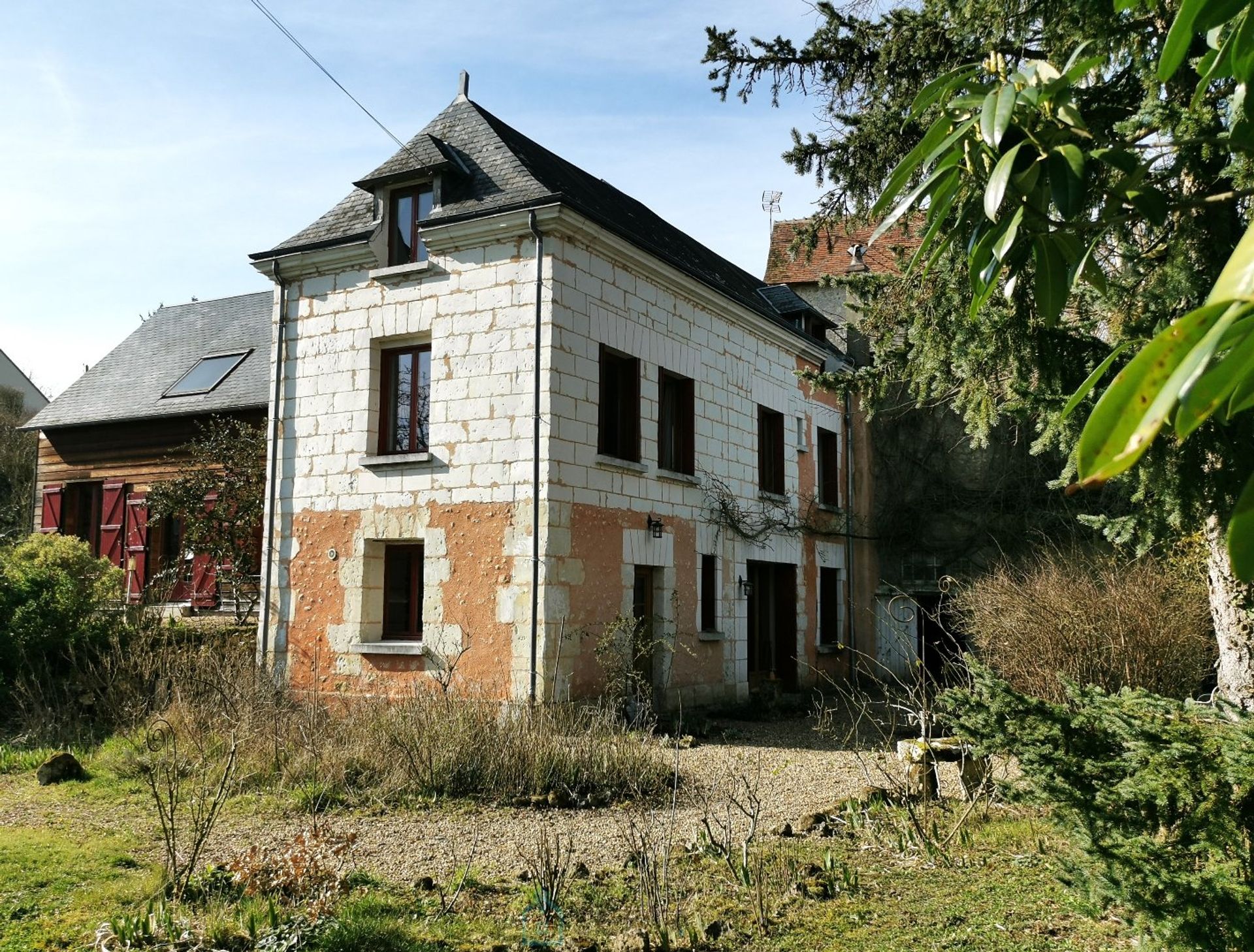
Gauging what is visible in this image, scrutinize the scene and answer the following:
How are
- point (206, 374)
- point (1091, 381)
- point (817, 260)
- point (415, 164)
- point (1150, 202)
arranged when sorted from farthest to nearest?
point (817, 260) < point (206, 374) < point (415, 164) < point (1150, 202) < point (1091, 381)

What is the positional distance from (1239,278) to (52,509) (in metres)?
20.5

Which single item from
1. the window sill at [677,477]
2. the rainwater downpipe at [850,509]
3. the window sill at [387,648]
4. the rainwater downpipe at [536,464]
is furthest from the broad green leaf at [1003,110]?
the rainwater downpipe at [850,509]

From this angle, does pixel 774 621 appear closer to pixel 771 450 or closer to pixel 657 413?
pixel 771 450

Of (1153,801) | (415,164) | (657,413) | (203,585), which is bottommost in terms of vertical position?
(1153,801)

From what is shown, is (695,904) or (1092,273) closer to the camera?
(1092,273)

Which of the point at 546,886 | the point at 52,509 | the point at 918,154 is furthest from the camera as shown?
the point at 52,509

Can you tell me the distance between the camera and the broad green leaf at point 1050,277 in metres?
1.80

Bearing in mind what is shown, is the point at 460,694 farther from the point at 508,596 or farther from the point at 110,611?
the point at 110,611

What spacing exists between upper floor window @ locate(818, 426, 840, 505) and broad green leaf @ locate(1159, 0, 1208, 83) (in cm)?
1604

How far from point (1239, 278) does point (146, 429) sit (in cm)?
1872

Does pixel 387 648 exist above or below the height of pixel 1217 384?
below

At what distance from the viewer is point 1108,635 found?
862cm

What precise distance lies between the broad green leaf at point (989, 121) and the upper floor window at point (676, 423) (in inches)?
437

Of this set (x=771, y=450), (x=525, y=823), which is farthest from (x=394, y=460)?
(x=771, y=450)
